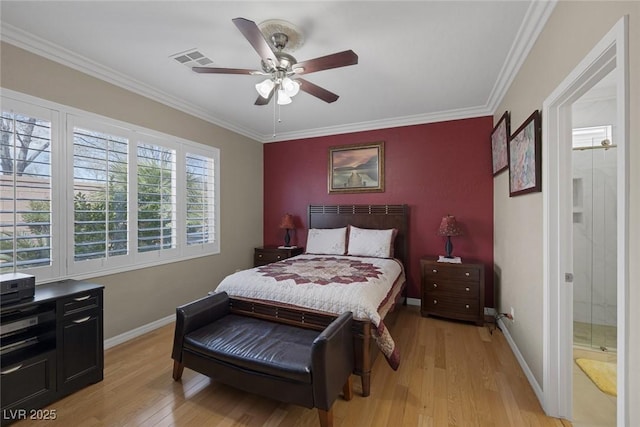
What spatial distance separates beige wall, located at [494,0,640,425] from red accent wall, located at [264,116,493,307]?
24cm

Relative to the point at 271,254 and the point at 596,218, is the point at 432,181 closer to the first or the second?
the point at 596,218

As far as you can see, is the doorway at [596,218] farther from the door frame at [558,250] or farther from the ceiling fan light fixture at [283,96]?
the ceiling fan light fixture at [283,96]

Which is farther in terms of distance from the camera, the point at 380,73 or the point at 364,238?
the point at 364,238

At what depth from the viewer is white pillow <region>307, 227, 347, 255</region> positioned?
4.01m

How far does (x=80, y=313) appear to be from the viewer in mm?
2088

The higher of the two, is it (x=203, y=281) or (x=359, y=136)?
(x=359, y=136)

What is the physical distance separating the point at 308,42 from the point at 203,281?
3201 mm

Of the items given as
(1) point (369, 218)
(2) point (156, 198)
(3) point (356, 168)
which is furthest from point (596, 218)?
(2) point (156, 198)

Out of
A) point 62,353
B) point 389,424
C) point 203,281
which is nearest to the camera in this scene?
point 389,424

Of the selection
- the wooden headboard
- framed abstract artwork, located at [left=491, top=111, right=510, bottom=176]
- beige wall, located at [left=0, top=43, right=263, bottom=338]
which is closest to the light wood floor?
beige wall, located at [left=0, top=43, right=263, bottom=338]

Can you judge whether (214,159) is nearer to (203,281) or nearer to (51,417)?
(203,281)

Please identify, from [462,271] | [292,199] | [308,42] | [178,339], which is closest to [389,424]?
[178,339]

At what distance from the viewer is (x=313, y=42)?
7.28 ft

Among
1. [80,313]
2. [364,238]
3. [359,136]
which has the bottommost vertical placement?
[80,313]
